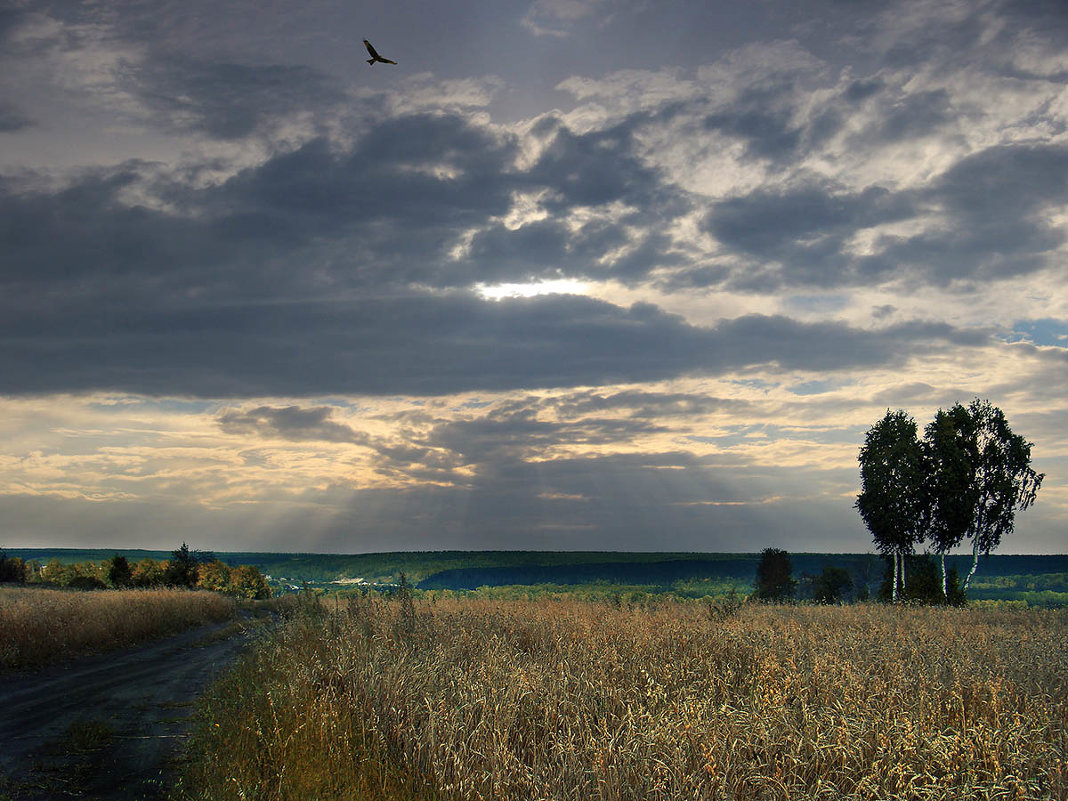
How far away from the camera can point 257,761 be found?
866cm

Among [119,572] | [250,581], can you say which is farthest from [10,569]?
[250,581]

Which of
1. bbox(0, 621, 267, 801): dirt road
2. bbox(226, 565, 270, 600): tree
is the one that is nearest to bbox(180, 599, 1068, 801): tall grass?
bbox(0, 621, 267, 801): dirt road

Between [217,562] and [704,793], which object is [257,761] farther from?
[217,562]

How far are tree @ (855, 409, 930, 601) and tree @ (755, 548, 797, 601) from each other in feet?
74.6

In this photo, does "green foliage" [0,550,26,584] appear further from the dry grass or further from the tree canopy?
the tree canopy

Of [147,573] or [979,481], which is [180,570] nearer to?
[147,573]

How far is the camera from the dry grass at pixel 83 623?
794 inches

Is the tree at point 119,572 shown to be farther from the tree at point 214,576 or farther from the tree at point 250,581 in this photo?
the tree at point 250,581

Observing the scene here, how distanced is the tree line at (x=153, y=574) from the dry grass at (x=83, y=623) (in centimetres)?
2533

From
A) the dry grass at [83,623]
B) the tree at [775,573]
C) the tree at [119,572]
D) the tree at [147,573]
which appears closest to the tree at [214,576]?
the tree at [147,573]

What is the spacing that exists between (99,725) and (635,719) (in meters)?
10.0

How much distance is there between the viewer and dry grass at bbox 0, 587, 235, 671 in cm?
2017

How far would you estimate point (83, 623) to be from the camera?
23922 mm

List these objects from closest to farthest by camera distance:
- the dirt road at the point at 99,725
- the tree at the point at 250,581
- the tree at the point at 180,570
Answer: the dirt road at the point at 99,725 < the tree at the point at 180,570 < the tree at the point at 250,581
